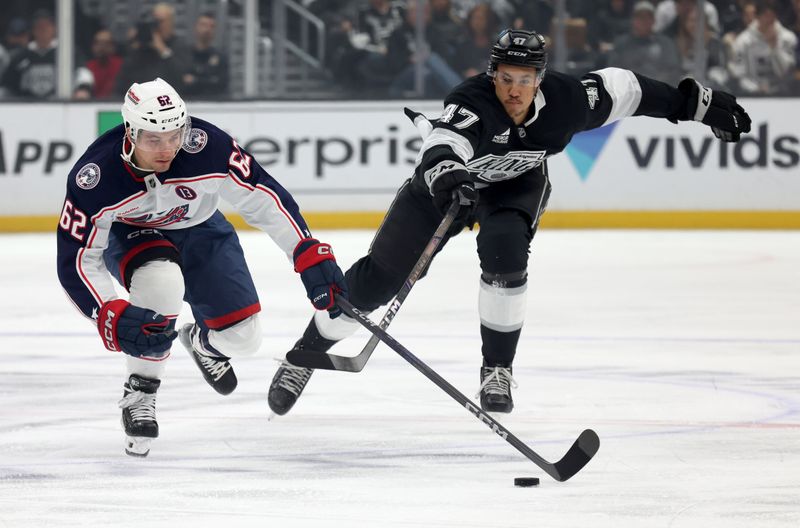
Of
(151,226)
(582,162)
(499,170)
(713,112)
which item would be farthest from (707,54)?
(151,226)

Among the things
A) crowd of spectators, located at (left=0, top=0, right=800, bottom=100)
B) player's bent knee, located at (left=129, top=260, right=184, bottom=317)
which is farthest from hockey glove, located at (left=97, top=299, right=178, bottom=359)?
crowd of spectators, located at (left=0, top=0, right=800, bottom=100)

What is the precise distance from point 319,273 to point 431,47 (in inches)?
259

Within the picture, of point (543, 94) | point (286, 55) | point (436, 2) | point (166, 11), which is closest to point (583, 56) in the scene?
point (436, 2)

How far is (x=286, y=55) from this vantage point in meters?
10.3

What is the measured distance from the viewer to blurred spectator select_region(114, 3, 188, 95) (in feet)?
33.7

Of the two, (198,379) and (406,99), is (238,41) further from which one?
(198,379)

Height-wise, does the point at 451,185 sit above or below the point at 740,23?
above

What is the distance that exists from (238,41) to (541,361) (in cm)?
560

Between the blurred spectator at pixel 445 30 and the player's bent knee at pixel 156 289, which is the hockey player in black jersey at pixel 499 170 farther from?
the blurred spectator at pixel 445 30

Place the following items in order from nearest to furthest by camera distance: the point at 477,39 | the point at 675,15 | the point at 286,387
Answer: the point at 286,387 → the point at 477,39 → the point at 675,15

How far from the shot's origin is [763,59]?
10281mm

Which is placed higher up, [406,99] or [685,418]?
[685,418]

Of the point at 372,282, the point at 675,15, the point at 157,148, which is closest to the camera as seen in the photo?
the point at 157,148

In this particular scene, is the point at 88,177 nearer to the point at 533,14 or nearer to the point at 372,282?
the point at 372,282
